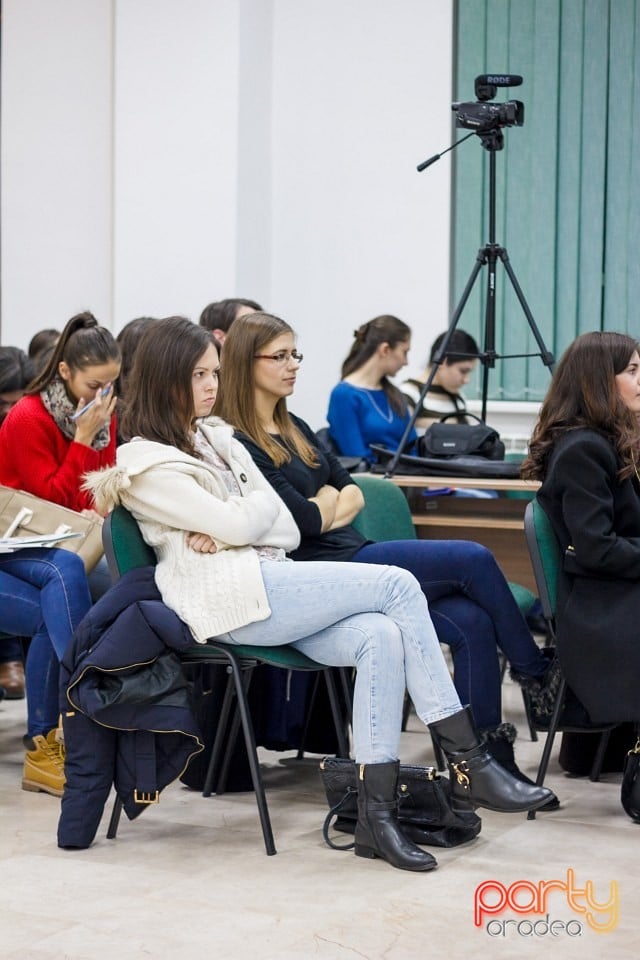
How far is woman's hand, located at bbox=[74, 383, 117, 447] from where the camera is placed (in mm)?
3449

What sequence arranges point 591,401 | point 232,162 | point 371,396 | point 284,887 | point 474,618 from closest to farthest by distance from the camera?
point 284,887 < point 591,401 < point 474,618 < point 371,396 < point 232,162

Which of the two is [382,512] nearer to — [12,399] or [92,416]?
[92,416]

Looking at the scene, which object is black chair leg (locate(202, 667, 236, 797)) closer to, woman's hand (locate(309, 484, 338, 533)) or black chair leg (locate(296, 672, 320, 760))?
black chair leg (locate(296, 672, 320, 760))

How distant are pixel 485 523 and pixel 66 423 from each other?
1321 mm

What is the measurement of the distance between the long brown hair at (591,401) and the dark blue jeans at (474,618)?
0.28 meters

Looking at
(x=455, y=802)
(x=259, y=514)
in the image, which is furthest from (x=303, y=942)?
(x=259, y=514)

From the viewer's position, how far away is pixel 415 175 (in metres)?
5.88

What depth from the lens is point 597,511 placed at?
9.25ft

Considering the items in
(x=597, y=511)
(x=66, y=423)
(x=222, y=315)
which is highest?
(x=222, y=315)

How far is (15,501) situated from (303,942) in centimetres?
156

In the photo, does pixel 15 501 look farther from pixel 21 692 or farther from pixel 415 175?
pixel 415 175

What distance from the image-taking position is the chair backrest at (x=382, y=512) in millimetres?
3547

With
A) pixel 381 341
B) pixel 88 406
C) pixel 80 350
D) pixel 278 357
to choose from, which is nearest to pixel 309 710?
pixel 278 357

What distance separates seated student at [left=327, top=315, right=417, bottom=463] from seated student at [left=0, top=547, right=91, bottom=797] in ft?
6.37
